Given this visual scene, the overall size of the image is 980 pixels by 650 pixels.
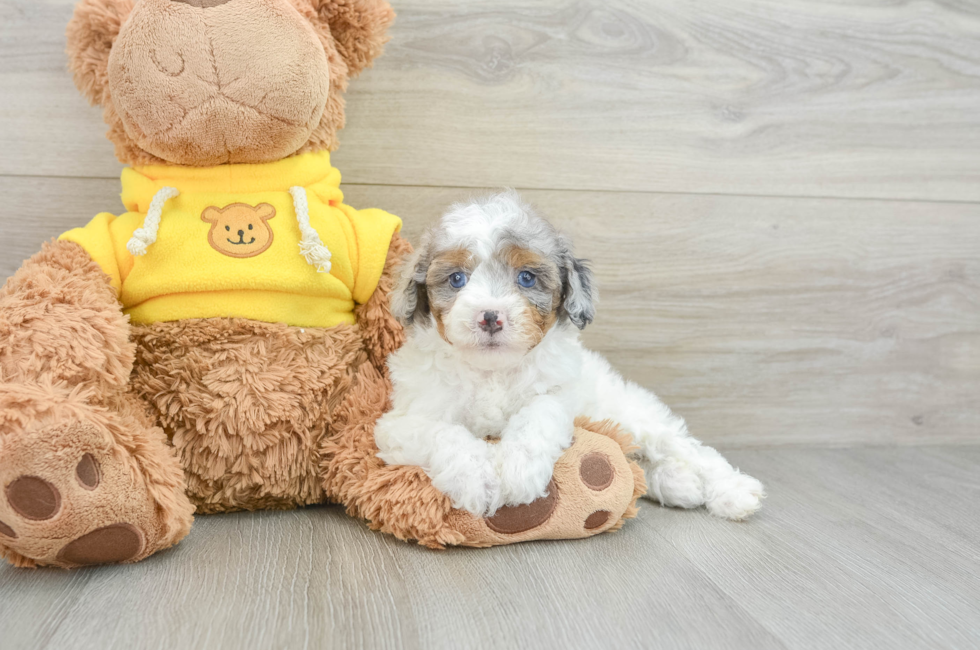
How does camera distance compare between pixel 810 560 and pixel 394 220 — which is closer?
pixel 810 560

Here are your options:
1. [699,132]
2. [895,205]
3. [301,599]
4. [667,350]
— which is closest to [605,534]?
[301,599]

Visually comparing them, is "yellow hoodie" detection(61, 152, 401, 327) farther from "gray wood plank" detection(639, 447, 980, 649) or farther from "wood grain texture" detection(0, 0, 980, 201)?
"gray wood plank" detection(639, 447, 980, 649)

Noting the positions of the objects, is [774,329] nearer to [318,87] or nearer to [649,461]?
[649,461]

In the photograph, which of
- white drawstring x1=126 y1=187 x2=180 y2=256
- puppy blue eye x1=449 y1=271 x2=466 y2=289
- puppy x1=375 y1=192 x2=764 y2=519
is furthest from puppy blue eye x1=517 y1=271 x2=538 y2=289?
white drawstring x1=126 y1=187 x2=180 y2=256

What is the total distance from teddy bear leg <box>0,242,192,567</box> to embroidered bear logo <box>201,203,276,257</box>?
233mm

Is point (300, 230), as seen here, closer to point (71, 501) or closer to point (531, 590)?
point (71, 501)

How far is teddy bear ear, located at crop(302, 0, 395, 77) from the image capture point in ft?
5.15

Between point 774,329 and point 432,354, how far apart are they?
1.17m

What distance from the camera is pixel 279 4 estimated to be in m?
1.46

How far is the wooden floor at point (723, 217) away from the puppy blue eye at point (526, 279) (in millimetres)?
496

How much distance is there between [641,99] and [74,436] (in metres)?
1.59

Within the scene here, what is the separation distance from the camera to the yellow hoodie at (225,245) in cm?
150

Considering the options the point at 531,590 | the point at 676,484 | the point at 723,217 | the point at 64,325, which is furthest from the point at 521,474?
the point at 723,217

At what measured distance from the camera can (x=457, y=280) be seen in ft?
4.70
